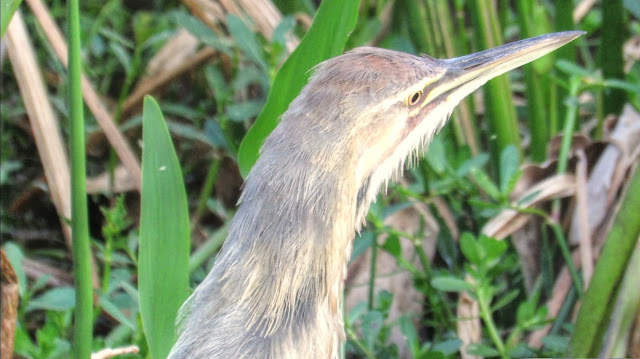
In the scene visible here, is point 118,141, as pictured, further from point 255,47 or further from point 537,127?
point 537,127

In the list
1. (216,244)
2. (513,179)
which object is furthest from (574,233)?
(216,244)

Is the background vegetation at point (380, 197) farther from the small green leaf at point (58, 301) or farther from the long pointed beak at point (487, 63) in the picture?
the long pointed beak at point (487, 63)

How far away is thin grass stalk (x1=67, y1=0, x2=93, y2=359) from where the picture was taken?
120 centimetres

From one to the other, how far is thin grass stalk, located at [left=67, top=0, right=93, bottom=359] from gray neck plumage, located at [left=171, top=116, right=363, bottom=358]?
0.15 meters

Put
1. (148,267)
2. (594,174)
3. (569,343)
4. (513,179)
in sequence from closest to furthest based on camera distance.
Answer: (148,267)
(569,343)
(513,179)
(594,174)

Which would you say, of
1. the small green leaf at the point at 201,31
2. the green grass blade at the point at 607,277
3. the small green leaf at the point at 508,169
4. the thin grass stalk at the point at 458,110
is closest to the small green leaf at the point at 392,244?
the small green leaf at the point at 508,169

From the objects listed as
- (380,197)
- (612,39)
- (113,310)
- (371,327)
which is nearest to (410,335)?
(371,327)

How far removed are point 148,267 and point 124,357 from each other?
0.39m

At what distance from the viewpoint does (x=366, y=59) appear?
49.0 inches

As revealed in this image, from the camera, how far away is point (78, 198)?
1.24 meters

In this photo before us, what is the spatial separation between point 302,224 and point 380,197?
0.72 metres

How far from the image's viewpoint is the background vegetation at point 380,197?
140 cm

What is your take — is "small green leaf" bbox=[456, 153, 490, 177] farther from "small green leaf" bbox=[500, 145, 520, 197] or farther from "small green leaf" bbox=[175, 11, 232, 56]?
"small green leaf" bbox=[175, 11, 232, 56]

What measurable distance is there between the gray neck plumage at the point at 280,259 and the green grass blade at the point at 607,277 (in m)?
0.51
